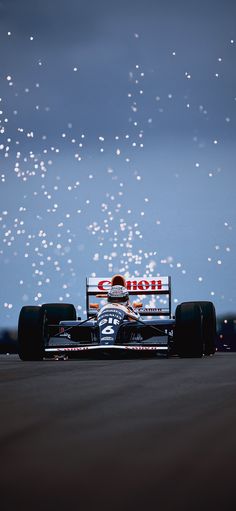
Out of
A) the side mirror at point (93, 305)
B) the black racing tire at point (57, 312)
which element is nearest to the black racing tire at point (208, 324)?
the side mirror at point (93, 305)

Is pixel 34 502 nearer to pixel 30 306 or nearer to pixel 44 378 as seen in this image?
pixel 44 378

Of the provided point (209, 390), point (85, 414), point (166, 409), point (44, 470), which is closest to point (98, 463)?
point (44, 470)

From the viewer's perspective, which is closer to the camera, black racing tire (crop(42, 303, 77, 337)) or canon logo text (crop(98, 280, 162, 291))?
canon logo text (crop(98, 280, 162, 291))

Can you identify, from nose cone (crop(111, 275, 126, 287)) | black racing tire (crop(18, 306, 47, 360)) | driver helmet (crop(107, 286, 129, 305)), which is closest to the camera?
black racing tire (crop(18, 306, 47, 360))

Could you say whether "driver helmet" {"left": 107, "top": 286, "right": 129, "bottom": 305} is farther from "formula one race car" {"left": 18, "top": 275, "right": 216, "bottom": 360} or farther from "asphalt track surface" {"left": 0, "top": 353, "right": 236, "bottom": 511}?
"asphalt track surface" {"left": 0, "top": 353, "right": 236, "bottom": 511}

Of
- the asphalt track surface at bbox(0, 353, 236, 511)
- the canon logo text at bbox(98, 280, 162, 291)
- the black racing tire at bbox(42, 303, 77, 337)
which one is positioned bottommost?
the asphalt track surface at bbox(0, 353, 236, 511)

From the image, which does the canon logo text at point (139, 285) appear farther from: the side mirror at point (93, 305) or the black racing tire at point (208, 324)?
the black racing tire at point (208, 324)

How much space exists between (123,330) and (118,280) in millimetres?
1488

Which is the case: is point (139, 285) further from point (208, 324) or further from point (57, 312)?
point (208, 324)

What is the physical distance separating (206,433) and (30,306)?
909cm

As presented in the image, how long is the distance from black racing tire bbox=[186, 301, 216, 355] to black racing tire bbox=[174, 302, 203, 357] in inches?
71.1

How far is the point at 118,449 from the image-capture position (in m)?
2.98

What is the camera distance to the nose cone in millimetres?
14164

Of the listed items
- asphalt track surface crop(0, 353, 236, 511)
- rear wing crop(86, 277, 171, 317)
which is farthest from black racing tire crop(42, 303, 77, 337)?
asphalt track surface crop(0, 353, 236, 511)
